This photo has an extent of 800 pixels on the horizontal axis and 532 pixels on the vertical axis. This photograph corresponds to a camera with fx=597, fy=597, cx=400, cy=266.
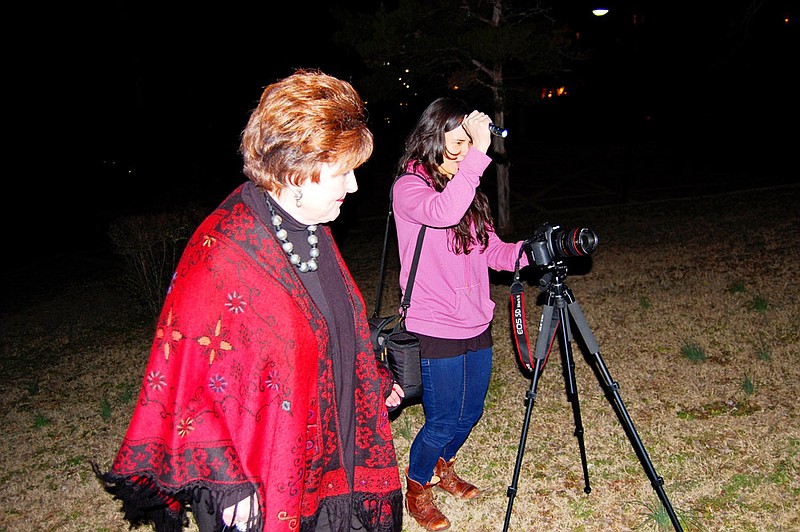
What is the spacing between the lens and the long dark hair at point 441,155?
2539 mm

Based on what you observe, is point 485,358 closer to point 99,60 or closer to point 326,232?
point 326,232

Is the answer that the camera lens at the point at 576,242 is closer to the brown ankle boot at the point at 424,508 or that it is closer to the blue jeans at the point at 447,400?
the blue jeans at the point at 447,400

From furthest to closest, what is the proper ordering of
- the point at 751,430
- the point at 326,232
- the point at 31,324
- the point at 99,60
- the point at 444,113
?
1. the point at 99,60
2. the point at 31,324
3. the point at 751,430
4. the point at 444,113
5. the point at 326,232

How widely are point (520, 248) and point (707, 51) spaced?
32546 millimetres

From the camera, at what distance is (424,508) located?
306cm

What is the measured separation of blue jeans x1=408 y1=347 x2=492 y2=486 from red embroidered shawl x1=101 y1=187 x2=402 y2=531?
1018 millimetres

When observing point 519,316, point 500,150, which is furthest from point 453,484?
point 500,150

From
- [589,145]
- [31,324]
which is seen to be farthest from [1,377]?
[589,145]

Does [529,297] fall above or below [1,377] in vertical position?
above

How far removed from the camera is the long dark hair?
8.33ft

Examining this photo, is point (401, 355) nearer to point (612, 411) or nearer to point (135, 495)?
point (135, 495)

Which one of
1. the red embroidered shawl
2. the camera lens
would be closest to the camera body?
the camera lens

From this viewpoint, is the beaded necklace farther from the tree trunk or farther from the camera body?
Answer: the tree trunk

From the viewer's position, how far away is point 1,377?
6.42 meters
